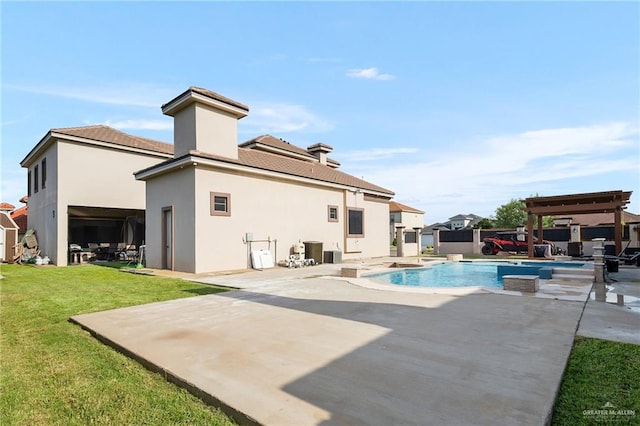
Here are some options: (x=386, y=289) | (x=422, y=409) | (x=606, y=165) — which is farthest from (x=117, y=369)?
(x=606, y=165)

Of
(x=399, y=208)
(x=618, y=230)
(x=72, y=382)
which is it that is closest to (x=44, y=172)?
(x=72, y=382)

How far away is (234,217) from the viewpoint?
1335 centimetres

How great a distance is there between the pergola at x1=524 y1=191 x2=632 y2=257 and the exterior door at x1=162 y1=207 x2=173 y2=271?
1710 cm

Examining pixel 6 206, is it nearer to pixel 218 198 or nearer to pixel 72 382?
pixel 218 198

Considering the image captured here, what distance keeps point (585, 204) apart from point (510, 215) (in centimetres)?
3914

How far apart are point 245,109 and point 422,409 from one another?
1382 cm

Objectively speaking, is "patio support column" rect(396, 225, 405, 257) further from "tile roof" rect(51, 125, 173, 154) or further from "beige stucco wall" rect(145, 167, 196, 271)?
"tile roof" rect(51, 125, 173, 154)

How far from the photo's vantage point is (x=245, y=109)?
14.4 m

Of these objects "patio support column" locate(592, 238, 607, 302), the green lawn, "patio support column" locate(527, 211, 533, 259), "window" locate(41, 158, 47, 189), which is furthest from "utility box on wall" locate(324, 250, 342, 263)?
"window" locate(41, 158, 47, 189)

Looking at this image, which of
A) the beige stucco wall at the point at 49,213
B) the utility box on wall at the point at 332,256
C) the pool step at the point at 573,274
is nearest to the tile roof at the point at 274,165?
the utility box on wall at the point at 332,256

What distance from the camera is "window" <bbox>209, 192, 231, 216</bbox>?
12.6 m

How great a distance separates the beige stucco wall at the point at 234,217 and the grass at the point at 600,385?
1111 centimetres

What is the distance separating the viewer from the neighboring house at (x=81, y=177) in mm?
15750

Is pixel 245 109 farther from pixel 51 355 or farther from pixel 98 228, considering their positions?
pixel 98 228
